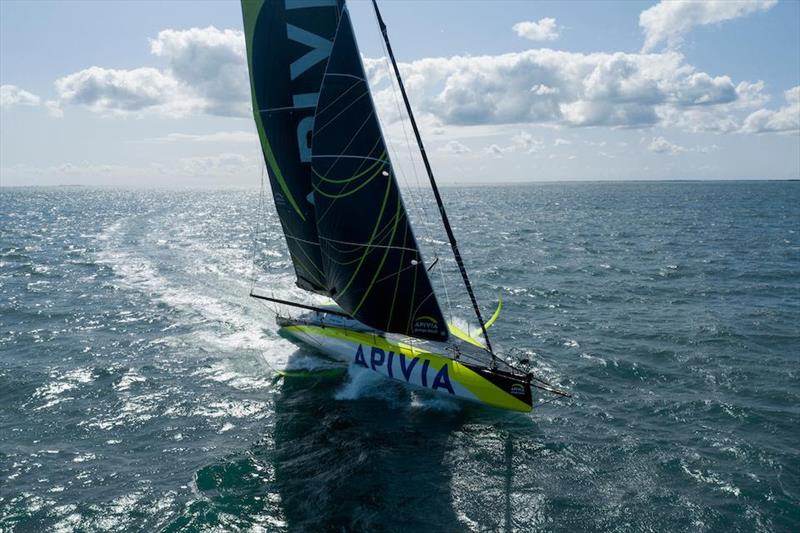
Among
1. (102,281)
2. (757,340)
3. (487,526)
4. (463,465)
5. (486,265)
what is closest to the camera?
(487,526)

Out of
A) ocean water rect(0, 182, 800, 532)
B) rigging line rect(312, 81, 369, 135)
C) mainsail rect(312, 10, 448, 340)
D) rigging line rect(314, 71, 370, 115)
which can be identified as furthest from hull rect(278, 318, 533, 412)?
rigging line rect(314, 71, 370, 115)

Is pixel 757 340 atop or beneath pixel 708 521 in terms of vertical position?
atop

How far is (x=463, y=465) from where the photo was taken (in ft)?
50.0

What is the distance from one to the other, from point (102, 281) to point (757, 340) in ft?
129

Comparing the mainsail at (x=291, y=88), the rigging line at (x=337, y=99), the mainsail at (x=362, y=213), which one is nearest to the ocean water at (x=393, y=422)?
the mainsail at (x=362, y=213)

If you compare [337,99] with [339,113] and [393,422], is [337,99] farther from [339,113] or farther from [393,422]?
[393,422]

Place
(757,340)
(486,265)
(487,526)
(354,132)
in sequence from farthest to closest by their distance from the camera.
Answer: (486,265), (757,340), (354,132), (487,526)

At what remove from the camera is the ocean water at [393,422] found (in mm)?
13422

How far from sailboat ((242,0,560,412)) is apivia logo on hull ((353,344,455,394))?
0.12 ft

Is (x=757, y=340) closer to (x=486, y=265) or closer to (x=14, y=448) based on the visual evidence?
(x=486, y=265)

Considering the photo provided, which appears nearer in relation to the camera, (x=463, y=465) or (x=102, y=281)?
(x=463, y=465)

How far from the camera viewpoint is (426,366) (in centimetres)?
1903

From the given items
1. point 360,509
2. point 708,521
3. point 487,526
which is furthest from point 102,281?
point 708,521

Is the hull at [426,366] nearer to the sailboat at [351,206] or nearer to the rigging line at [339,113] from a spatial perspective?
the sailboat at [351,206]
